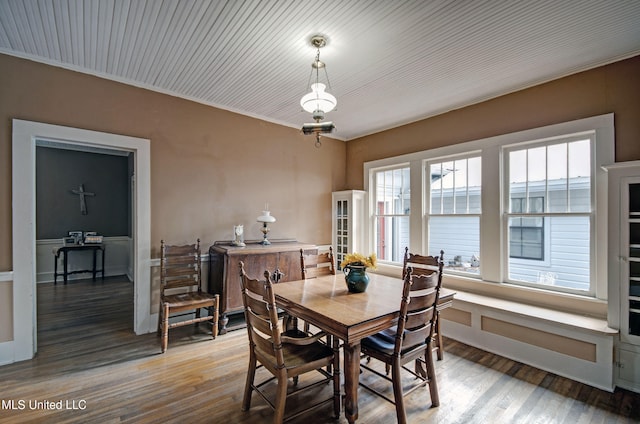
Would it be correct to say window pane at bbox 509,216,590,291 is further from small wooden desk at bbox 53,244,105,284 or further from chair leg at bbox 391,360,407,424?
small wooden desk at bbox 53,244,105,284

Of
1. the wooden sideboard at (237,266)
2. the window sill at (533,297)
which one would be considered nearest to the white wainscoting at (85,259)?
the wooden sideboard at (237,266)

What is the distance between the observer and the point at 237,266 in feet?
11.9

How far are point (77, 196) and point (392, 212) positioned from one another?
667cm

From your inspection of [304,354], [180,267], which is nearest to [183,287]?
[180,267]

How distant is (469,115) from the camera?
3930mm

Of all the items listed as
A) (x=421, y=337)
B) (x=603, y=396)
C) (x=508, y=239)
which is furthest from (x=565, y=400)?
(x=508, y=239)

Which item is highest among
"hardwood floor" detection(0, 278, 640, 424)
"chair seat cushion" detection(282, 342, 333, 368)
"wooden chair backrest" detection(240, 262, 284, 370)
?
"wooden chair backrest" detection(240, 262, 284, 370)

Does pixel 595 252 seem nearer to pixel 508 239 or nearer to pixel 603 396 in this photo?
pixel 508 239

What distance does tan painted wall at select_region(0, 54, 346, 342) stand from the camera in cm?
292

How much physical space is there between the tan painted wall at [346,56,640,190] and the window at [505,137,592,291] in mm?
283

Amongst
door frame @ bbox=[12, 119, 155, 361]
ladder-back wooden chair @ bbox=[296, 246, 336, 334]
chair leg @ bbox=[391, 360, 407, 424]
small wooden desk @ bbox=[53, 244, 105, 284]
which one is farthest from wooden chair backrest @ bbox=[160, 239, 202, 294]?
small wooden desk @ bbox=[53, 244, 105, 284]

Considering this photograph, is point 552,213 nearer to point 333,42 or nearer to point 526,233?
point 526,233

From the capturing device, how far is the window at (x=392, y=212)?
4867 mm

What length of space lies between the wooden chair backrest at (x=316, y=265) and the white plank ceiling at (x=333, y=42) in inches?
76.3
